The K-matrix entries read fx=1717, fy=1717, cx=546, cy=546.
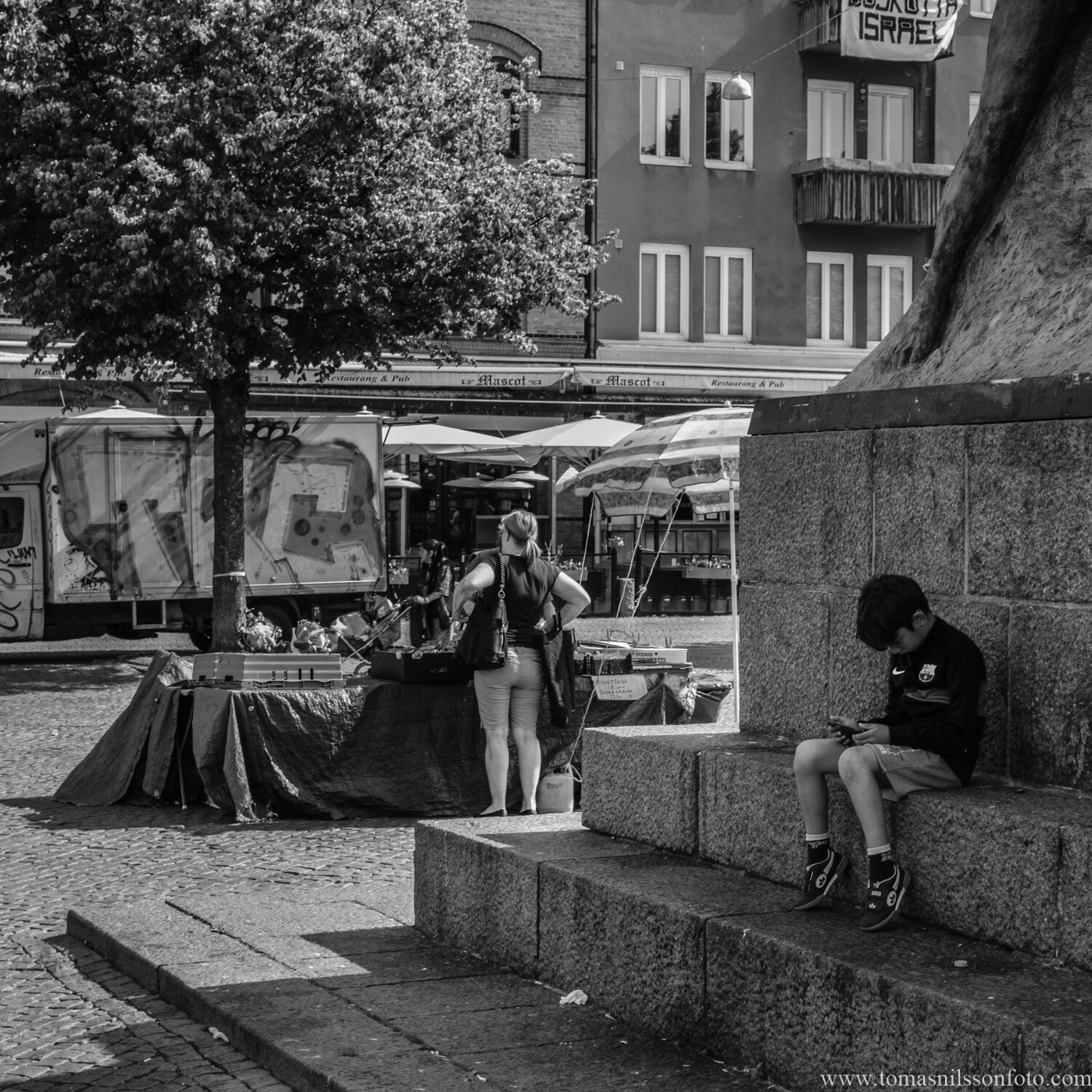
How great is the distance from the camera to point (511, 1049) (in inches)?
199

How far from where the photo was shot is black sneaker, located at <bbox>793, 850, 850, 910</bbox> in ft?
16.3

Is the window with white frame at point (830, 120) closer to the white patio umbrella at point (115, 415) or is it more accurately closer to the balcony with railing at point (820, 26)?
the balcony with railing at point (820, 26)

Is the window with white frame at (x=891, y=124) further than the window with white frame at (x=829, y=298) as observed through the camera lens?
No

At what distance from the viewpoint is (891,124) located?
32188 mm

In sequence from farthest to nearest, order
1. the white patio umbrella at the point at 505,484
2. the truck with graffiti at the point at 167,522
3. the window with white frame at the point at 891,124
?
1. the window with white frame at the point at 891,124
2. the white patio umbrella at the point at 505,484
3. the truck with graffiti at the point at 167,522

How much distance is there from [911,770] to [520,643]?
491 centimetres

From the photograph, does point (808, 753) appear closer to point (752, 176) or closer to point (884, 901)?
point (884, 901)

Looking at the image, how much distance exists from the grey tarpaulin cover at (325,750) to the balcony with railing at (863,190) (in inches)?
884

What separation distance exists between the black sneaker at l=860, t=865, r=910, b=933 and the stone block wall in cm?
56

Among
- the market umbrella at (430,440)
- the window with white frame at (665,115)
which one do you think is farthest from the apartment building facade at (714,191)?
the market umbrella at (430,440)

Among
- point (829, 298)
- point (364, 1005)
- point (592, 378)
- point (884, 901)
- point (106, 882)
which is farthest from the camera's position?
point (829, 298)

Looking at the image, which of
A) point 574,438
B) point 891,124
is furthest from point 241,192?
point 891,124

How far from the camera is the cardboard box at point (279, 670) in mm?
10227

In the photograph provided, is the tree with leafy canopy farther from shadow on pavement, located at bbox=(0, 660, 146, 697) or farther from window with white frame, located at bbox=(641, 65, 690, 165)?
window with white frame, located at bbox=(641, 65, 690, 165)
